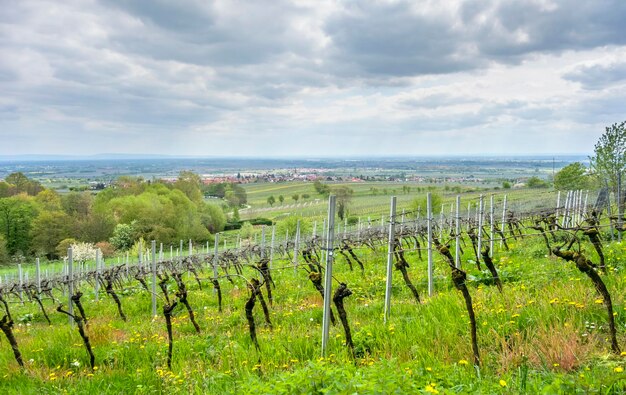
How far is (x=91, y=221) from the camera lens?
6269 cm

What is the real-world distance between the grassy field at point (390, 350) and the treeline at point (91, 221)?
181ft

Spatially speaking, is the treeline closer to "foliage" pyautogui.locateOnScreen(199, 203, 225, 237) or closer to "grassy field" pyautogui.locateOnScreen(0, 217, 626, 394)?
"foliage" pyautogui.locateOnScreen(199, 203, 225, 237)

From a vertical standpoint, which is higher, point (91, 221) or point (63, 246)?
point (91, 221)

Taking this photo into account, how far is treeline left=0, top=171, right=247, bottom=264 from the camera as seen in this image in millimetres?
60594

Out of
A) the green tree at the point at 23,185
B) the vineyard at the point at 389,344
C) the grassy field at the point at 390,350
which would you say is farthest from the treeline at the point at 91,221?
the vineyard at the point at 389,344

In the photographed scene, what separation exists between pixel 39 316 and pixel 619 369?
1772cm

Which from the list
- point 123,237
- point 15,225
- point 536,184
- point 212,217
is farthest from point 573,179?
point 15,225

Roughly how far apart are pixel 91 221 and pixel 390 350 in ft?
216

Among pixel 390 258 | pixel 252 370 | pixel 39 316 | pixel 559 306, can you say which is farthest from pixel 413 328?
pixel 39 316

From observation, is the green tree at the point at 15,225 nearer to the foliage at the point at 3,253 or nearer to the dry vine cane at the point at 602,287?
the foliage at the point at 3,253

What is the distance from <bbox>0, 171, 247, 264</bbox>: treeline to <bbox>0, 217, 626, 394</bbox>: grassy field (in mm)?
55315

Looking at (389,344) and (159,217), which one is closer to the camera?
(389,344)

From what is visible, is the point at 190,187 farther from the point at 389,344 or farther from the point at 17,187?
the point at 389,344

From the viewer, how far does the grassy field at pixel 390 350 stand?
14.3 ft
